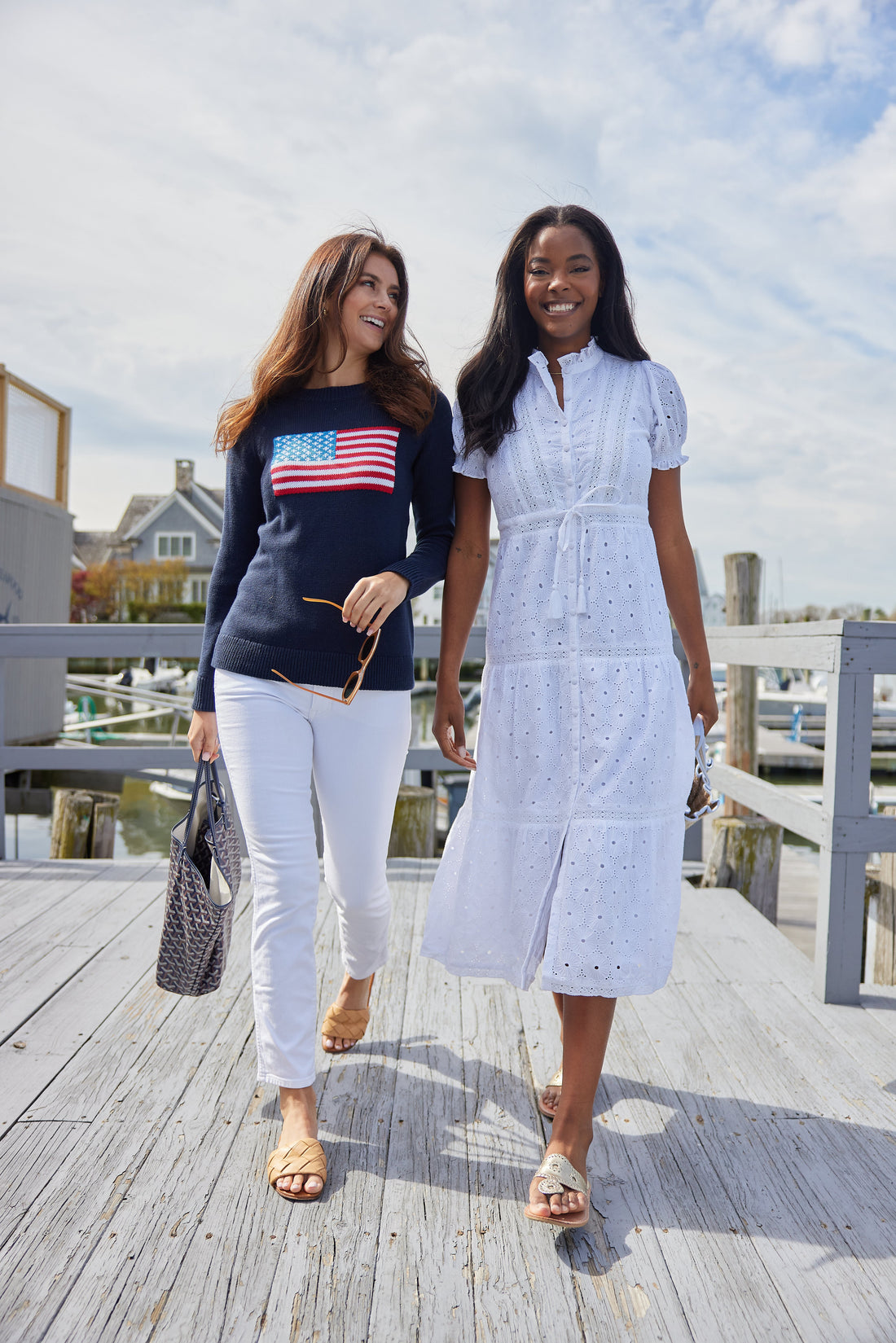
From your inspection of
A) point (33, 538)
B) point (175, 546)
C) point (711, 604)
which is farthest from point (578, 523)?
point (711, 604)

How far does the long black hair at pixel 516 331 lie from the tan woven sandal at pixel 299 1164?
140 centimetres

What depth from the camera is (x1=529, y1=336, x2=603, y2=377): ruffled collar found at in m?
1.85

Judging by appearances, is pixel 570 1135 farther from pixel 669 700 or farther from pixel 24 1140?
pixel 24 1140

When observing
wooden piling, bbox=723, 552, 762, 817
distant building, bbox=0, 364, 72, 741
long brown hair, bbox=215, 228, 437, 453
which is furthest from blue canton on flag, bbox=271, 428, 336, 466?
distant building, bbox=0, 364, 72, 741

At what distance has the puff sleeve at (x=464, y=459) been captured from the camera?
1924 mm

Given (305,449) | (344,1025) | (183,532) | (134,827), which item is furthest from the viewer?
(183,532)

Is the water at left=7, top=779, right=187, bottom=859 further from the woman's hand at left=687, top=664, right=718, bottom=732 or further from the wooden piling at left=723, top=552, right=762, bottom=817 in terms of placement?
the woman's hand at left=687, top=664, right=718, bottom=732

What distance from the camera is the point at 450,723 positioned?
6.55 ft

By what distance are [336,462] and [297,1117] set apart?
1.31 metres

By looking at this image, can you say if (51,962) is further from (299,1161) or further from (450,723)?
(450,723)

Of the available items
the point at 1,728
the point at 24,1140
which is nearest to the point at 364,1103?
the point at 24,1140

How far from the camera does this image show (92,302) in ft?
35.7

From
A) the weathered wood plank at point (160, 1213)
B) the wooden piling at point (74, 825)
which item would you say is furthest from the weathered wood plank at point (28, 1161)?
the wooden piling at point (74, 825)

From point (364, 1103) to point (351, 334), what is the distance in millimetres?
1676
